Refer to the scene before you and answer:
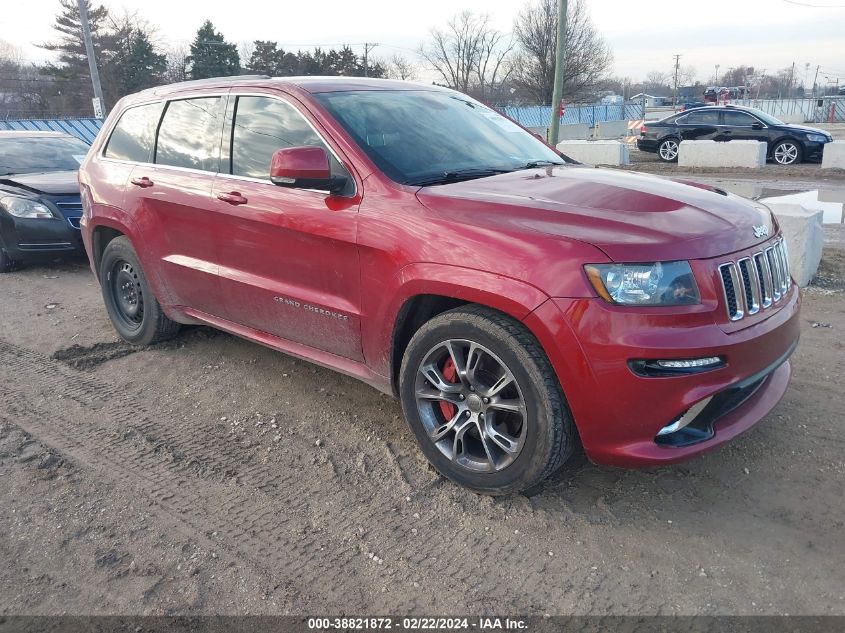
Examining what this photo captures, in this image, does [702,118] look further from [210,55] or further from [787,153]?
[210,55]

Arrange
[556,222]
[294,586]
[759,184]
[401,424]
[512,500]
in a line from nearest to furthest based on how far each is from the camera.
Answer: [294,586]
[556,222]
[512,500]
[401,424]
[759,184]

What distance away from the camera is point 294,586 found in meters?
2.62

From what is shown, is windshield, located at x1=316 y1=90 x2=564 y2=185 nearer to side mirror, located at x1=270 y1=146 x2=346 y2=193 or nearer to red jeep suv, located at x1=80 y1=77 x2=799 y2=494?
red jeep suv, located at x1=80 y1=77 x2=799 y2=494

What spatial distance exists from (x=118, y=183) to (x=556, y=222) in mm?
3465

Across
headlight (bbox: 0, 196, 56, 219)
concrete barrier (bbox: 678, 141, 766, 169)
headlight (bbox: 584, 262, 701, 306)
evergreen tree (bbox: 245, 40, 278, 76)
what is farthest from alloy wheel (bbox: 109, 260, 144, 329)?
evergreen tree (bbox: 245, 40, 278, 76)

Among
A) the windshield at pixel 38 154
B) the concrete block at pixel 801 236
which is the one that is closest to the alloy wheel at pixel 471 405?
the concrete block at pixel 801 236

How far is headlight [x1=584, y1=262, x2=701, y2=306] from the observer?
2.62 metres

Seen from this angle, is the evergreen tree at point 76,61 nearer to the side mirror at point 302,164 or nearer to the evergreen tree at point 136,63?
the evergreen tree at point 136,63

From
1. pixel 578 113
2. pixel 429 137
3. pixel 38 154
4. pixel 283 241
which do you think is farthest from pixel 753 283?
pixel 578 113

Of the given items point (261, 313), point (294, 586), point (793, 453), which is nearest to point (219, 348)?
point (261, 313)

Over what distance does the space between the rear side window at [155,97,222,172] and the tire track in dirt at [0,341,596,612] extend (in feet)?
5.23

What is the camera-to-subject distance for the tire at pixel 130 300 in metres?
4.95

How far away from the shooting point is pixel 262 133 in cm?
392

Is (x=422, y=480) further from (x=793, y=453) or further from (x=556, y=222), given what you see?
(x=793, y=453)
